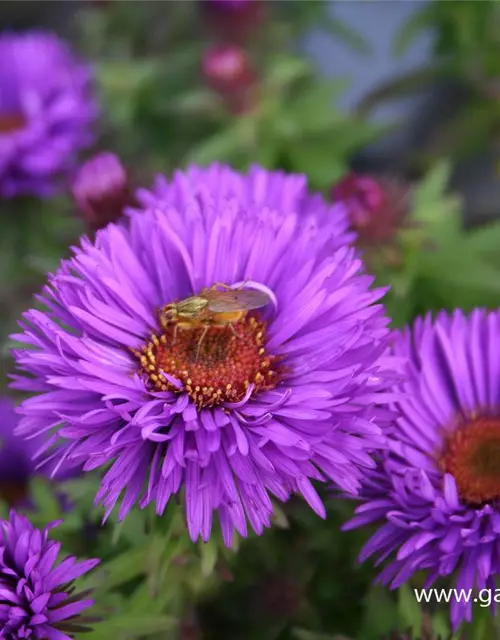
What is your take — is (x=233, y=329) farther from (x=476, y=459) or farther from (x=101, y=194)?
(x=101, y=194)

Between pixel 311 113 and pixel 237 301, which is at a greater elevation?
pixel 311 113

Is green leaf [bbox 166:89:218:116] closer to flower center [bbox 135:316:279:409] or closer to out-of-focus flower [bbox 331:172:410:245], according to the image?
out-of-focus flower [bbox 331:172:410:245]

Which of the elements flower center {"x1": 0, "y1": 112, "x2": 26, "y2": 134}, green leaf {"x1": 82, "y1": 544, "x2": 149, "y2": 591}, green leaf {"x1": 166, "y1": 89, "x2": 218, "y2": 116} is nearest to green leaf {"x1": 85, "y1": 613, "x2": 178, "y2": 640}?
green leaf {"x1": 82, "y1": 544, "x2": 149, "y2": 591}

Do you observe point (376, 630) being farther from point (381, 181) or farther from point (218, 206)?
point (381, 181)

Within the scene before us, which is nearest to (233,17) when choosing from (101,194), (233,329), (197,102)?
(197,102)

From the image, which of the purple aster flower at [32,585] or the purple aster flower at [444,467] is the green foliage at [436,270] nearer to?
the purple aster flower at [444,467]

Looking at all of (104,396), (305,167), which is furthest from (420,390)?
(305,167)

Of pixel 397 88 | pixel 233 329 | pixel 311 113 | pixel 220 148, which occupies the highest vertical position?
pixel 397 88
